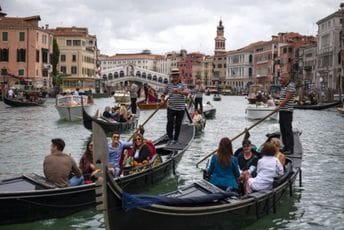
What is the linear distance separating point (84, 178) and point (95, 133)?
1.81 m

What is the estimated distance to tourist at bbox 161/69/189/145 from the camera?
Result: 22.5 feet

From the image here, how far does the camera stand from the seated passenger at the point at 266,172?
4.57 m

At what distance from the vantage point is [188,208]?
3543mm

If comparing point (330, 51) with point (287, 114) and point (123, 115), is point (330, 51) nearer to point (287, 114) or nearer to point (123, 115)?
point (123, 115)

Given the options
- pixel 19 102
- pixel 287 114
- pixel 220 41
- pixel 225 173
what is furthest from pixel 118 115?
pixel 220 41

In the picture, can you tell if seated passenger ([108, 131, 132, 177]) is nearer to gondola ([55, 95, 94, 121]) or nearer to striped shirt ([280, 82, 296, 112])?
striped shirt ([280, 82, 296, 112])

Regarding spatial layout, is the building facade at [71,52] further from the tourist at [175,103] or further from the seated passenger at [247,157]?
the seated passenger at [247,157]

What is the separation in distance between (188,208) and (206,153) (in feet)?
18.1

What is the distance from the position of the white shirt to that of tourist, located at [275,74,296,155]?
1.66 metres

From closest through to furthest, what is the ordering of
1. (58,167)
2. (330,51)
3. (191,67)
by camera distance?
(58,167) → (330,51) → (191,67)

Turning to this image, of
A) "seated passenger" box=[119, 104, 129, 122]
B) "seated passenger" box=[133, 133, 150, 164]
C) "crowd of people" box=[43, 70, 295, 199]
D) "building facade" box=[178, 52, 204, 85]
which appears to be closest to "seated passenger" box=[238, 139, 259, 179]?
"crowd of people" box=[43, 70, 295, 199]

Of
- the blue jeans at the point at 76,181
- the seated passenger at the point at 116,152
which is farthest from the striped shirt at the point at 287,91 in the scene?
the blue jeans at the point at 76,181

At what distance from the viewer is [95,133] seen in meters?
3.20

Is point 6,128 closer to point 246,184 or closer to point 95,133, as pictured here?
point 246,184
